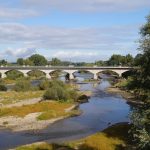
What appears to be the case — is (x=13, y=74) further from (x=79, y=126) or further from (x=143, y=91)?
(x=143, y=91)

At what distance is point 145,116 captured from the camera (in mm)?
37094

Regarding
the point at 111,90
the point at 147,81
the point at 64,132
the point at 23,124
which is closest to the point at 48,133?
the point at 64,132

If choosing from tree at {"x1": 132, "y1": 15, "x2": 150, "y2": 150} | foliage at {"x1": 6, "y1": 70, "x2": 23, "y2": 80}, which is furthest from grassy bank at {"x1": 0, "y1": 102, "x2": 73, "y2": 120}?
foliage at {"x1": 6, "y1": 70, "x2": 23, "y2": 80}

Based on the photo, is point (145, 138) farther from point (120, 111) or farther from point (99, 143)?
point (120, 111)

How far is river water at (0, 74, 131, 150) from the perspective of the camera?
5914 cm

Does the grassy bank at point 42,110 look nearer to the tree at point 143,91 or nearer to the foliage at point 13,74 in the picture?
the tree at point 143,91

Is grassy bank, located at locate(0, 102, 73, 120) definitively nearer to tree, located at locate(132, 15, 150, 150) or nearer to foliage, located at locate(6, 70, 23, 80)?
tree, located at locate(132, 15, 150, 150)

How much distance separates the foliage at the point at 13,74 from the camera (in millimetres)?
182750

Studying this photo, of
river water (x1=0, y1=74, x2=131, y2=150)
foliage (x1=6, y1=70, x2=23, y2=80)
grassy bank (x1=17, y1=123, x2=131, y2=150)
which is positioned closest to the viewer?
grassy bank (x1=17, y1=123, x2=131, y2=150)

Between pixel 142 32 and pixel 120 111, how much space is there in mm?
44767

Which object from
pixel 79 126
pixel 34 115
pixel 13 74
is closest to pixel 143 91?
pixel 79 126

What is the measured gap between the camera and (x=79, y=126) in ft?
226

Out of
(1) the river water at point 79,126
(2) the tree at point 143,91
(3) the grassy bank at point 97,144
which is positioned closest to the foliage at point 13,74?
(1) the river water at point 79,126

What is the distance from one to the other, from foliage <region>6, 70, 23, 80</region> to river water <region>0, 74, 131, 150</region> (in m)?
86.6
